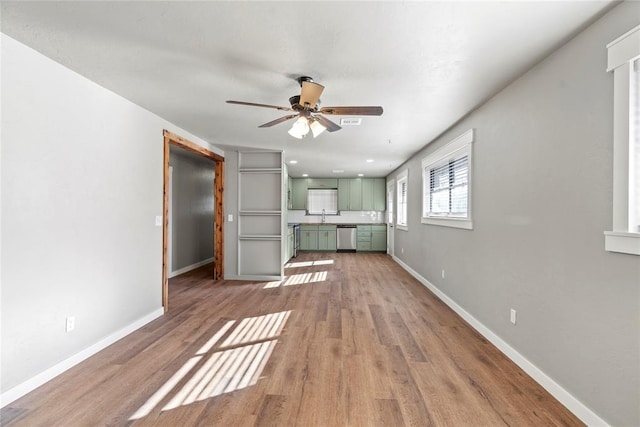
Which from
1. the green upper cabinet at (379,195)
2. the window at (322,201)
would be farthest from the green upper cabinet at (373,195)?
the window at (322,201)

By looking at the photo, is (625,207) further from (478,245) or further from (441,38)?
(478,245)

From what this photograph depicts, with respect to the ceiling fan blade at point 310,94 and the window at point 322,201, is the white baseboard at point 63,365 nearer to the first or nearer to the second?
the ceiling fan blade at point 310,94

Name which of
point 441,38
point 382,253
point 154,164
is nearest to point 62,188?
point 154,164

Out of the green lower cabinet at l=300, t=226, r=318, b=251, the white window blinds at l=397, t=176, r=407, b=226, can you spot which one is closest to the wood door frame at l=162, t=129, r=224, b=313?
the green lower cabinet at l=300, t=226, r=318, b=251

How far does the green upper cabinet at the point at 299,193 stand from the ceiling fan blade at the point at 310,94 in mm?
6432

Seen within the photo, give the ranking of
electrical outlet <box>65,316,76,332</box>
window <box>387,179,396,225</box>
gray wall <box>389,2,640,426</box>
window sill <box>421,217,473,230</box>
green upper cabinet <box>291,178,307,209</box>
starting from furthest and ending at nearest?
green upper cabinet <box>291,178,307,209</box>
window <box>387,179,396,225</box>
window sill <box>421,217,473,230</box>
electrical outlet <box>65,316,76,332</box>
gray wall <box>389,2,640,426</box>

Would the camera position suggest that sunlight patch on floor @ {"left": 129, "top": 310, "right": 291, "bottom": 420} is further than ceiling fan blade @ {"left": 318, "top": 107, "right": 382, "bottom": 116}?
No

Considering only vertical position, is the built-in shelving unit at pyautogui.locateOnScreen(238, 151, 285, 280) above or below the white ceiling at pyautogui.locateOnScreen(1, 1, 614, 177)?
below

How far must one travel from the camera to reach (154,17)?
1.61m

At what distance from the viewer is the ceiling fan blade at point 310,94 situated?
2.03 meters

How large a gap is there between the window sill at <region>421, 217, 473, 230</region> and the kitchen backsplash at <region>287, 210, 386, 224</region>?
4344 millimetres

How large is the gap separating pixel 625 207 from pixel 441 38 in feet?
4.47

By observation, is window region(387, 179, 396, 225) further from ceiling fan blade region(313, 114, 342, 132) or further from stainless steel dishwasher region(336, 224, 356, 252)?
ceiling fan blade region(313, 114, 342, 132)

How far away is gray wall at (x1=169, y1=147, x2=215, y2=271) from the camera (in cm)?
541
